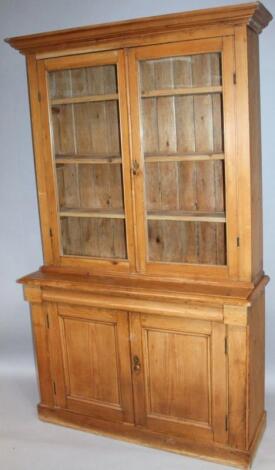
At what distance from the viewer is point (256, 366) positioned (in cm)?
243

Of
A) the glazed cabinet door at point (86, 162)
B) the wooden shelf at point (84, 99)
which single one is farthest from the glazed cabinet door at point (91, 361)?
the wooden shelf at point (84, 99)

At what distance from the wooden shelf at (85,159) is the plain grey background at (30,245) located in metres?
0.54

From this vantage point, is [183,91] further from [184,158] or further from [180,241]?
[180,241]

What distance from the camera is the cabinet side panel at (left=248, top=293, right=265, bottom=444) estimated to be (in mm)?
2322

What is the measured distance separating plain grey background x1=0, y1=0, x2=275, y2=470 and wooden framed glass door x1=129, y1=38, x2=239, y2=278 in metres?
0.37

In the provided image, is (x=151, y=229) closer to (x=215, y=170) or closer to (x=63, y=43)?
(x=215, y=170)

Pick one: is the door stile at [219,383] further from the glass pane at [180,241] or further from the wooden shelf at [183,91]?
the wooden shelf at [183,91]

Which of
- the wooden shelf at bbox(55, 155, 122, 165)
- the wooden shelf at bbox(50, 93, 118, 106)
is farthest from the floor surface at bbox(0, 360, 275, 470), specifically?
the wooden shelf at bbox(50, 93, 118, 106)

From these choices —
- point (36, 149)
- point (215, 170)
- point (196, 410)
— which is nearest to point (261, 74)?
point (215, 170)

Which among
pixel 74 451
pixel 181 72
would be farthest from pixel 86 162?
pixel 74 451

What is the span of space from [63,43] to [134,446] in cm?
186

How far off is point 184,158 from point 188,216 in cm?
25

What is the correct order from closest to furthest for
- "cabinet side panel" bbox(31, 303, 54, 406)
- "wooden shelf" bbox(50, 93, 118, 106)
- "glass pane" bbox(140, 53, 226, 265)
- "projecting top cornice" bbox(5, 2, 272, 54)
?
"projecting top cornice" bbox(5, 2, 272, 54)
"glass pane" bbox(140, 53, 226, 265)
"wooden shelf" bbox(50, 93, 118, 106)
"cabinet side panel" bbox(31, 303, 54, 406)

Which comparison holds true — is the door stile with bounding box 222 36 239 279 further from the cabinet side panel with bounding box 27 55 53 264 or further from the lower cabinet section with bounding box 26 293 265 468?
the cabinet side panel with bounding box 27 55 53 264
